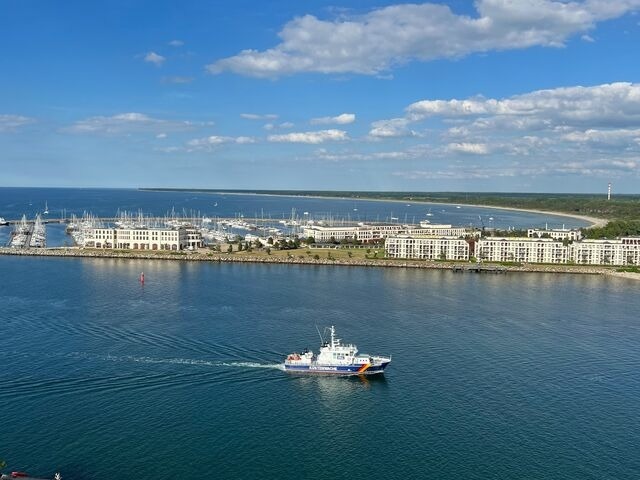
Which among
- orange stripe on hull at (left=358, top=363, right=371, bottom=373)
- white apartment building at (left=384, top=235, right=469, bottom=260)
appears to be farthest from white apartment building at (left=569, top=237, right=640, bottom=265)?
orange stripe on hull at (left=358, top=363, right=371, bottom=373)

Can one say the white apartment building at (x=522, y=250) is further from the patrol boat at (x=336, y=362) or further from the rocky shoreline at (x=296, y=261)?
the patrol boat at (x=336, y=362)

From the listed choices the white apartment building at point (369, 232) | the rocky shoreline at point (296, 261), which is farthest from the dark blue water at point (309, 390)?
the white apartment building at point (369, 232)

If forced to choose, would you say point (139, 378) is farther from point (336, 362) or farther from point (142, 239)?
point (142, 239)

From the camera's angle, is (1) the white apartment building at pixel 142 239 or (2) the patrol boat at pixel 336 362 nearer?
(2) the patrol boat at pixel 336 362

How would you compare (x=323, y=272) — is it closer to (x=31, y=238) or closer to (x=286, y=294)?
(x=286, y=294)

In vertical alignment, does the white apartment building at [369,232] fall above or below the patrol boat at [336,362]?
above

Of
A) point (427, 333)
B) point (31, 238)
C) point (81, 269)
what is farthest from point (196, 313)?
point (31, 238)
